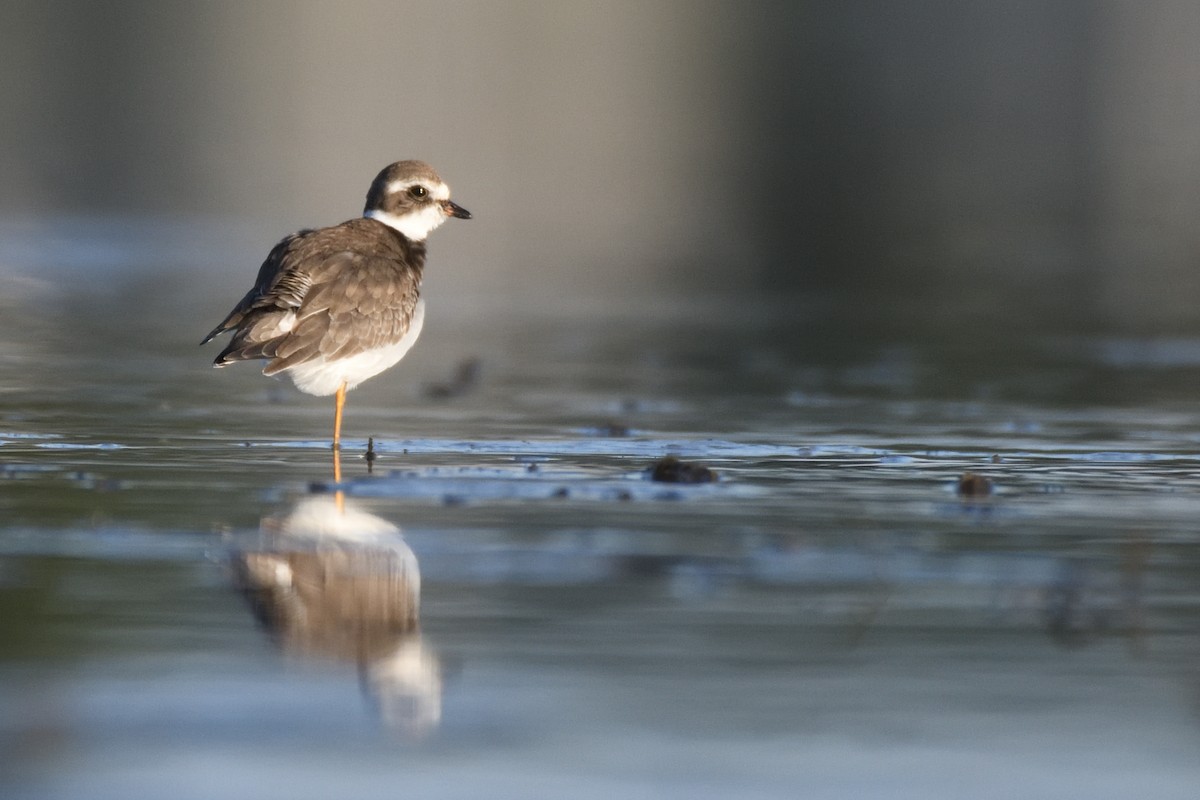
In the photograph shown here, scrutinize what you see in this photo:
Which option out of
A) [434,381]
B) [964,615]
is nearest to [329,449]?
[434,381]

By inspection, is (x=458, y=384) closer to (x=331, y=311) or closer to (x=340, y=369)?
(x=340, y=369)

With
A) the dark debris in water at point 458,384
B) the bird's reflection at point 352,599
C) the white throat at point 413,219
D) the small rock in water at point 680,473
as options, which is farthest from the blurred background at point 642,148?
the bird's reflection at point 352,599

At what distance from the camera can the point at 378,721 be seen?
5.27 metres

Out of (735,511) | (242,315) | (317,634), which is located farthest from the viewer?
(242,315)

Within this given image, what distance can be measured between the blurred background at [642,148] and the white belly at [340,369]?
816cm

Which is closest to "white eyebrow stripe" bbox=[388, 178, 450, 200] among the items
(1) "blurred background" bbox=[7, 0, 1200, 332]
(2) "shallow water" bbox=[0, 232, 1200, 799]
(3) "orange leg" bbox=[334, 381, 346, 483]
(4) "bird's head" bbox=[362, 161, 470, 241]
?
(4) "bird's head" bbox=[362, 161, 470, 241]

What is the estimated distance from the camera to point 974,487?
888 cm

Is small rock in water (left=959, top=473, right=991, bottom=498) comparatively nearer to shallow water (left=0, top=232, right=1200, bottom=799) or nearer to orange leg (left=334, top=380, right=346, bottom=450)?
shallow water (left=0, top=232, right=1200, bottom=799)

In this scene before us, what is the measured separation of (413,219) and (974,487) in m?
4.18

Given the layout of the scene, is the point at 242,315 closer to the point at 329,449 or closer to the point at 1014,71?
the point at 329,449

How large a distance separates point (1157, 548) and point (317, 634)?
10.4 feet

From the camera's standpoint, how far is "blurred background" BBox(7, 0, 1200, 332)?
23.1 m

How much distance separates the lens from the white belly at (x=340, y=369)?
1033cm

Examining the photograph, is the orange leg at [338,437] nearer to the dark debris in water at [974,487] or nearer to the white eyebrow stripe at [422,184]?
the white eyebrow stripe at [422,184]
